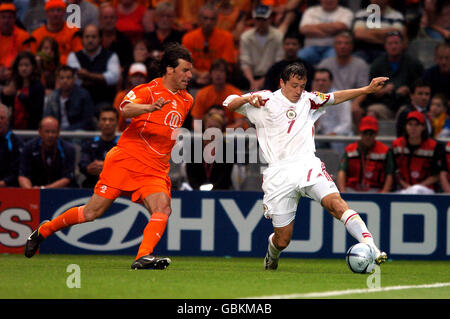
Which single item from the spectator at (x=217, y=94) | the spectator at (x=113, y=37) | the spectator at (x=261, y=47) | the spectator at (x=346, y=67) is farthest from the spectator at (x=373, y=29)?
the spectator at (x=113, y=37)

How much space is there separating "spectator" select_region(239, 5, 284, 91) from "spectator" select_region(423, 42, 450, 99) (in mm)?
2538

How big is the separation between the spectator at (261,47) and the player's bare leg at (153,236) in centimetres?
646

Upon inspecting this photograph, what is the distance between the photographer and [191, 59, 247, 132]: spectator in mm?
13281

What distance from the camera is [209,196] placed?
11227 mm

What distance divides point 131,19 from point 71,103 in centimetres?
298

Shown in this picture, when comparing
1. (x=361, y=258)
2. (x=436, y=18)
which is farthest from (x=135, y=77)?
(x=361, y=258)

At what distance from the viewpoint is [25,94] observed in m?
13.2

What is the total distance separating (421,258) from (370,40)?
4.92m

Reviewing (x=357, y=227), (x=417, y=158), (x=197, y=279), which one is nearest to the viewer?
(x=197, y=279)

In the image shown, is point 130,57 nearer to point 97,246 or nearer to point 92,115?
point 92,115

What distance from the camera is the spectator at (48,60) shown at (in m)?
14.1

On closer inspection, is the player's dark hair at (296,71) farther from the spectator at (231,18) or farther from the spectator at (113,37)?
the spectator at (231,18)

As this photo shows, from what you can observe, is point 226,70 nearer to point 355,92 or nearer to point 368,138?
point 368,138
